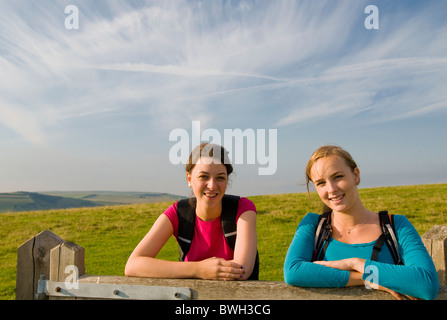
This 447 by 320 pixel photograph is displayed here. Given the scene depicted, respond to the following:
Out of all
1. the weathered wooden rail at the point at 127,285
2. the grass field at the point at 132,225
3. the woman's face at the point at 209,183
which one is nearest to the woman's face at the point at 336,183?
the weathered wooden rail at the point at 127,285

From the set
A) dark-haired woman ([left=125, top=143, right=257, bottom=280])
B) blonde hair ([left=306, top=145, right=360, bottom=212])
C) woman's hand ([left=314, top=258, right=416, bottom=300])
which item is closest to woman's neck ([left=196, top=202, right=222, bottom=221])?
dark-haired woman ([left=125, top=143, right=257, bottom=280])

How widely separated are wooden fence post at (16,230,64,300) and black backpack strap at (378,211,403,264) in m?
3.20

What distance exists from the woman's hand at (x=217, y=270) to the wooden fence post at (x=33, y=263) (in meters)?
1.57

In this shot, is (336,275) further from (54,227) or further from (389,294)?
(54,227)

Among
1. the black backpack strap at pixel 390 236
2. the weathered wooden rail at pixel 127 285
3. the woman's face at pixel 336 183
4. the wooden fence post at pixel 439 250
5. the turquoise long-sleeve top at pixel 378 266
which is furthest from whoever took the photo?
the wooden fence post at pixel 439 250

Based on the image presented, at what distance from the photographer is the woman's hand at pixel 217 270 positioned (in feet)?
10.7

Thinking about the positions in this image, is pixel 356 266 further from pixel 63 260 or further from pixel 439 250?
pixel 63 260

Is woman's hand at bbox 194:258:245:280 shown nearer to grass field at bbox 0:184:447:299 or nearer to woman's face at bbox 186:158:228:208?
woman's face at bbox 186:158:228:208

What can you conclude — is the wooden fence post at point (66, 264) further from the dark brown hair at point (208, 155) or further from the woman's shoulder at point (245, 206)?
the woman's shoulder at point (245, 206)

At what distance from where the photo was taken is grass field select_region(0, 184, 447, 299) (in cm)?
1425
